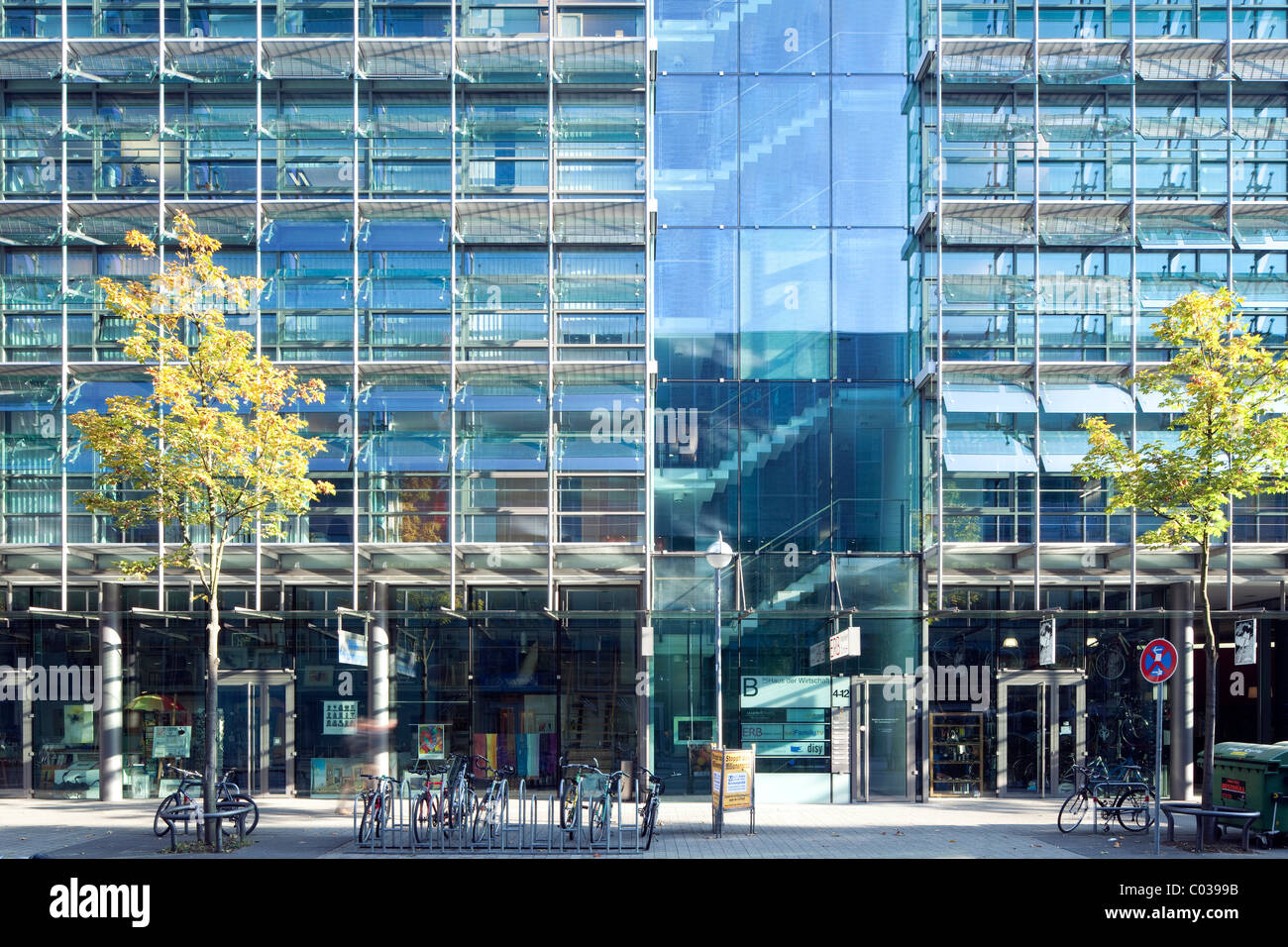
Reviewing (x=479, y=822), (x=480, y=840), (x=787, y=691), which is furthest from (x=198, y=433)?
(x=787, y=691)

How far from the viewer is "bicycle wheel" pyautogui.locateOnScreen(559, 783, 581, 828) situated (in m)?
15.3

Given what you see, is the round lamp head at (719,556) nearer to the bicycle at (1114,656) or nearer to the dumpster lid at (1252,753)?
the dumpster lid at (1252,753)

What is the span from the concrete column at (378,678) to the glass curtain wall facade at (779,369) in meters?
4.87

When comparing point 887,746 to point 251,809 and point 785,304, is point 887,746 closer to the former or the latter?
point 785,304

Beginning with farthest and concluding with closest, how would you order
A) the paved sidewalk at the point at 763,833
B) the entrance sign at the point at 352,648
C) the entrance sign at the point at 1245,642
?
the entrance sign at the point at 1245,642
the entrance sign at the point at 352,648
the paved sidewalk at the point at 763,833

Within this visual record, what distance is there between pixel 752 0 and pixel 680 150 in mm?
3245

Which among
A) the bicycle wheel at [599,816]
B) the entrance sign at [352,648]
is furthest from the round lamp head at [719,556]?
the entrance sign at [352,648]

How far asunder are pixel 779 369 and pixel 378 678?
9.44 m

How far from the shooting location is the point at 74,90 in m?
22.6

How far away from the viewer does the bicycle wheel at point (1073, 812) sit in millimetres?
17325

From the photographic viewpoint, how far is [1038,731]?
861 inches

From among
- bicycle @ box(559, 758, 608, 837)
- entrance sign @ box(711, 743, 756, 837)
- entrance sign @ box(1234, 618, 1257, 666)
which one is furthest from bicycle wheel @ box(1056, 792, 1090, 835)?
bicycle @ box(559, 758, 608, 837)

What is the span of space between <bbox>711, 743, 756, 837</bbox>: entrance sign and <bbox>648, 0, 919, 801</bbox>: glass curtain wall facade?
4.03 metres

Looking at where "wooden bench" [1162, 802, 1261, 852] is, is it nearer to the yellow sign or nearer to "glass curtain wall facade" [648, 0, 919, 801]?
the yellow sign
